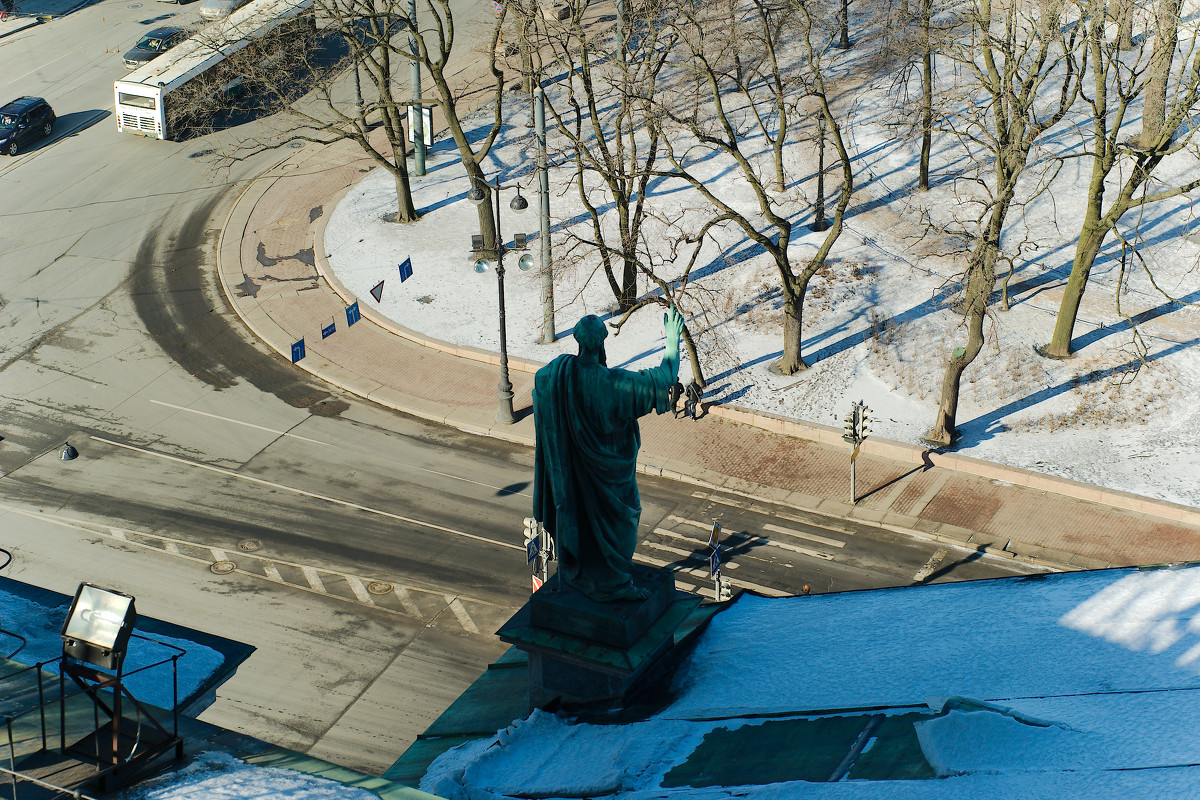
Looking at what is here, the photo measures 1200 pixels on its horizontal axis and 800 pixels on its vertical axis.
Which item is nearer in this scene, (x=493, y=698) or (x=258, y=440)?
(x=493, y=698)

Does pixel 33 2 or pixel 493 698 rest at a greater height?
pixel 33 2

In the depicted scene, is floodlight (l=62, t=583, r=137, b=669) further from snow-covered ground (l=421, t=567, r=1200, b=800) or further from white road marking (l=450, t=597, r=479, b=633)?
white road marking (l=450, t=597, r=479, b=633)

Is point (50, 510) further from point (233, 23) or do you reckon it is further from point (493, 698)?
point (233, 23)

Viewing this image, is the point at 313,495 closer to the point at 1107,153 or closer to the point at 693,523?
the point at 693,523

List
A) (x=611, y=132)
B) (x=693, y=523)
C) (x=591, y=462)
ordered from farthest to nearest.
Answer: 1. (x=611, y=132)
2. (x=693, y=523)
3. (x=591, y=462)

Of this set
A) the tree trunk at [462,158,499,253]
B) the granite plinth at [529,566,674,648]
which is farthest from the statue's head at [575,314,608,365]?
the tree trunk at [462,158,499,253]

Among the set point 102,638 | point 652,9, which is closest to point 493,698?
point 102,638

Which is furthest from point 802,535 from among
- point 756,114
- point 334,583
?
point 756,114

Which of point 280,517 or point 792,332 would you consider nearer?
point 280,517
